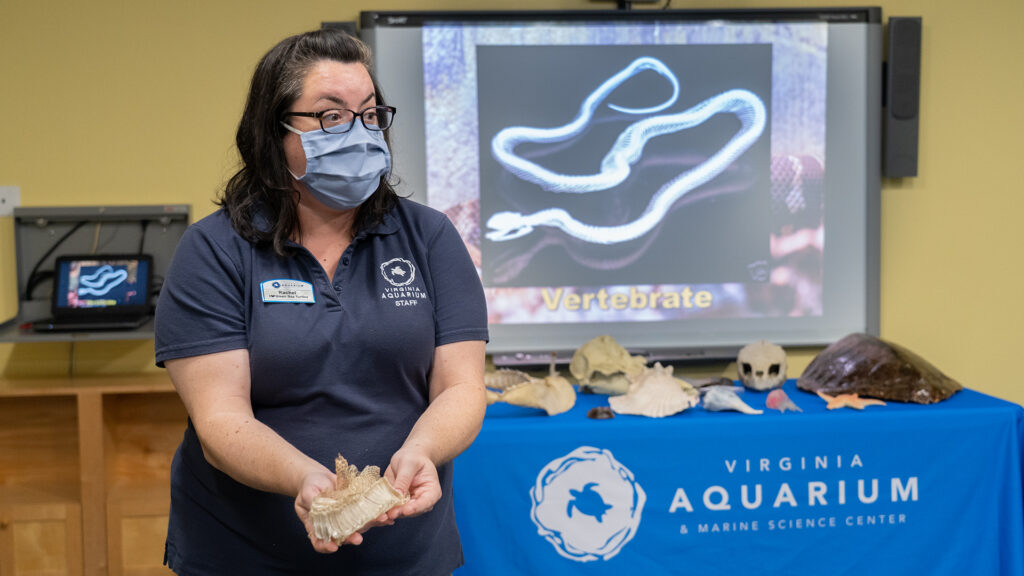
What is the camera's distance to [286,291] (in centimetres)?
103

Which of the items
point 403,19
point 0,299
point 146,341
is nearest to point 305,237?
point 403,19

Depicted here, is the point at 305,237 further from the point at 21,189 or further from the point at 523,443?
the point at 21,189

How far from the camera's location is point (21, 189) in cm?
263

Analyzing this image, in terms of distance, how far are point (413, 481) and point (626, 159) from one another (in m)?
1.98

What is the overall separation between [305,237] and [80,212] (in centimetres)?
189

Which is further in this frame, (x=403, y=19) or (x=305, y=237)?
(x=403, y=19)

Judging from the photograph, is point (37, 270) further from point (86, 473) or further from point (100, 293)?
point (86, 473)

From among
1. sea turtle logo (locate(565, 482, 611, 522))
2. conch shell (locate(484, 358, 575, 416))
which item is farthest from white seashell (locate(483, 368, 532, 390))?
sea turtle logo (locate(565, 482, 611, 522))

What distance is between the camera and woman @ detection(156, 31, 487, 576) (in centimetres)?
99

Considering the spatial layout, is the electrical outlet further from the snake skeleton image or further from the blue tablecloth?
the blue tablecloth

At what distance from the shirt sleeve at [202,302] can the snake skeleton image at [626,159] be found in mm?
1721

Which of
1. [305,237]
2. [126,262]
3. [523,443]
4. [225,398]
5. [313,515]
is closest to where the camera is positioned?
[313,515]

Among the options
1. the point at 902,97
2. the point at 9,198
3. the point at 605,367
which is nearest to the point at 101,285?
the point at 9,198

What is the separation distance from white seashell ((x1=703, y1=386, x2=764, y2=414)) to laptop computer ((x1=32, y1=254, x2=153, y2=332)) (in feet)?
5.79
